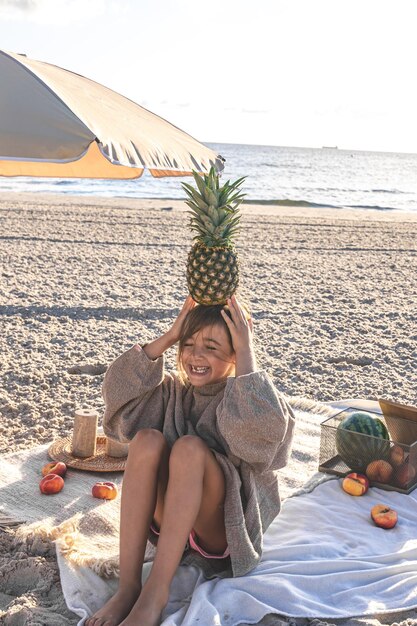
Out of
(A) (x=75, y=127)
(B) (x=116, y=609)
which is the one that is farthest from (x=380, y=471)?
(A) (x=75, y=127)

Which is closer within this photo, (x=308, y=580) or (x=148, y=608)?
(x=148, y=608)

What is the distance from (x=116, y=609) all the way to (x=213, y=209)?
5.47ft

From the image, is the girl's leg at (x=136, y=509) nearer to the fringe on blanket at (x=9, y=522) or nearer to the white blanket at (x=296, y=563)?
the white blanket at (x=296, y=563)

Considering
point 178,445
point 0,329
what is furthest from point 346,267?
point 178,445

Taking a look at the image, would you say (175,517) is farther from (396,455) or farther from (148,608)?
(396,455)

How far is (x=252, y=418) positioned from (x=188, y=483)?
1.17ft

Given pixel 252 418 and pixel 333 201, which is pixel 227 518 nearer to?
pixel 252 418

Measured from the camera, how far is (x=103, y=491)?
158 inches

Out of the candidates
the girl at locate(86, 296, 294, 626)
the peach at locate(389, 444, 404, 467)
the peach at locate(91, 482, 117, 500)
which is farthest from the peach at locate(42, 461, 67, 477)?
the peach at locate(389, 444, 404, 467)

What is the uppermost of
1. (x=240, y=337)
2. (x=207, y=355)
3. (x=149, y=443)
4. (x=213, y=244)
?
(x=213, y=244)

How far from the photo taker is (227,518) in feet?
10.1

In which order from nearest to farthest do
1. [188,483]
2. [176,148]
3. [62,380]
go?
[188,483] < [176,148] < [62,380]

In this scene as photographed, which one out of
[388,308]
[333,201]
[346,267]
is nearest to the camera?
[388,308]

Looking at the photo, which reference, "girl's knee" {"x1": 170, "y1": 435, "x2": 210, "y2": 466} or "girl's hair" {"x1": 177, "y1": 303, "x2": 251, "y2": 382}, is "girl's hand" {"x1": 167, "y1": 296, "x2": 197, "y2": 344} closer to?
"girl's hair" {"x1": 177, "y1": 303, "x2": 251, "y2": 382}
